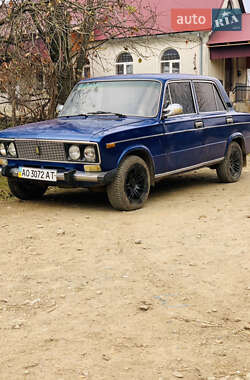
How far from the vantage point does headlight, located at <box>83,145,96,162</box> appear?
6.70 meters

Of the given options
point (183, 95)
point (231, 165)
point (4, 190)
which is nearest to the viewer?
point (183, 95)

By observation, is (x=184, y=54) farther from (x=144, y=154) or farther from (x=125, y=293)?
(x=125, y=293)

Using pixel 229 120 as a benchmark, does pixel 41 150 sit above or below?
below

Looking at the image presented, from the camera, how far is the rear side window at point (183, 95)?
809 centimetres

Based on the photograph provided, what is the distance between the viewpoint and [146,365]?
3055mm

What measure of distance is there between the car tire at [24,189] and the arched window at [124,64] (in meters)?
23.3

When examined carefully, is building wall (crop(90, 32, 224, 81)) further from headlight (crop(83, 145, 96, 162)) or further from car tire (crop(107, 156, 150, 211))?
headlight (crop(83, 145, 96, 162))

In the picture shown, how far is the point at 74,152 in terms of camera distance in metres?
6.82

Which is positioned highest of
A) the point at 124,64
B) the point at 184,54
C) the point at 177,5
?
the point at 177,5

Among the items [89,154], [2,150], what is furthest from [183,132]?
[2,150]

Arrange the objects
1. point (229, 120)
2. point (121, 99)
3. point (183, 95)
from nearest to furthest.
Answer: point (121, 99)
point (183, 95)
point (229, 120)

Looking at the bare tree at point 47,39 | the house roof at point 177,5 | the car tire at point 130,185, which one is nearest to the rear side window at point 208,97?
the car tire at point 130,185

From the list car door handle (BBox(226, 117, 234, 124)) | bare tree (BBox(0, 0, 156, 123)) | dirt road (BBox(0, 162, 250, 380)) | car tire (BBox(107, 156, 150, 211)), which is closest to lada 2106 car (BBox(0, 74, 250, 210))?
car tire (BBox(107, 156, 150, 211))

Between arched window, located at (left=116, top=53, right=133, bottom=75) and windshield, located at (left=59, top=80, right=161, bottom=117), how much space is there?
23024mm
